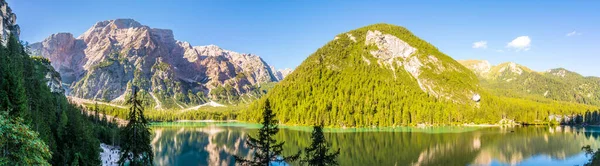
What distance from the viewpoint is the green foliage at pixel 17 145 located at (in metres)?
11.1

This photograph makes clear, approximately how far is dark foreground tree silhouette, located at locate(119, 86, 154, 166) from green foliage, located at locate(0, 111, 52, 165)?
20.4ft

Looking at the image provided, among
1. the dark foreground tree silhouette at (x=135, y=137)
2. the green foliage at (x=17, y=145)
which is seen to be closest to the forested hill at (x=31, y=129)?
the green foliage at (x=17, y=145)

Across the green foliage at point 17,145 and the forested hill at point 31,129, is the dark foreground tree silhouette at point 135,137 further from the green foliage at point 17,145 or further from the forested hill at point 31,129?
the green foliage at point 17,145

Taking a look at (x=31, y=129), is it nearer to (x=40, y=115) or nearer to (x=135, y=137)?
(x=135, y=137)

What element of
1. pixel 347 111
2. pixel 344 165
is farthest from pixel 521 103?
pixel 344 165

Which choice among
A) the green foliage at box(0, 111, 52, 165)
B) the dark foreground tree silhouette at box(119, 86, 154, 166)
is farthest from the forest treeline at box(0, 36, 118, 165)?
the dark foreground tree silhouette at box(119, 86, 154, 166)

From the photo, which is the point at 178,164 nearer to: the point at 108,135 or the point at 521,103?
the point at 108,135

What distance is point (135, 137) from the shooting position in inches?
734

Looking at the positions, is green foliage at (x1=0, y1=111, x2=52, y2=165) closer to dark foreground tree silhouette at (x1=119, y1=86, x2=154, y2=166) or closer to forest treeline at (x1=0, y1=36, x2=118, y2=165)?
forest treeline at (x1=0, y1=36, x2=118, y2=165)

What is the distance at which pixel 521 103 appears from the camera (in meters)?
200

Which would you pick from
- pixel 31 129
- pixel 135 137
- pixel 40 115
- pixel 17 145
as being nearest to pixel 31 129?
pixel 31 129

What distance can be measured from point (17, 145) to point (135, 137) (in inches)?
281

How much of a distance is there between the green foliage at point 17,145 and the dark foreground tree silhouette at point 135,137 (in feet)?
20.4

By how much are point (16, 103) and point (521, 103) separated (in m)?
225
